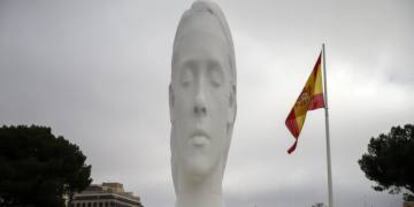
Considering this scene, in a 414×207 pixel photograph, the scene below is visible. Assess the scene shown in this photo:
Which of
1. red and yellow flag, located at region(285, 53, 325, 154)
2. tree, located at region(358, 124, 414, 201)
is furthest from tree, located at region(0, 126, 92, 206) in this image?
tree, located at region(358, 124, 414, 201)

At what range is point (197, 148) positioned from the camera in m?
6.86

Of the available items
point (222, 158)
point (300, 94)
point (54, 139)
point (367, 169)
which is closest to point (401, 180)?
point (367, 169)

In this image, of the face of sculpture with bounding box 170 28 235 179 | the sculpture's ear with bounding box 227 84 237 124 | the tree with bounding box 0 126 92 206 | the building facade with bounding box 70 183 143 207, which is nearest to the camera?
the face of sculpture with bounding box 170 28 235 179

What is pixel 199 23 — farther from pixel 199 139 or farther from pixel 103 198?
pixel 103 198

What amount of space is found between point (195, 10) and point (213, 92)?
1.48 m

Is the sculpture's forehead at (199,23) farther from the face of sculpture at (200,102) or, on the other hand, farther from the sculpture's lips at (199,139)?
the sculpture's lips at (199,139)

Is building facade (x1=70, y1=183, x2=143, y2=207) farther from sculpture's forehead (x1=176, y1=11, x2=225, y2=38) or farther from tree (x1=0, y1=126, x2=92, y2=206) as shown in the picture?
sculpture's forehead (x1=176, y1=11, x2=225, y2=38)

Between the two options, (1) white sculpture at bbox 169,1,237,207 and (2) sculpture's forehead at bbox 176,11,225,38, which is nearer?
(1) white sculpture at bbox 169,1,237,207

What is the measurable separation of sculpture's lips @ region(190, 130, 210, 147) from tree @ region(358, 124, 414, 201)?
25.0 metres

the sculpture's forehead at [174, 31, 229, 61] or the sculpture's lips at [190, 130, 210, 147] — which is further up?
the sculpture's forehead at [174, 31, 229, 61]

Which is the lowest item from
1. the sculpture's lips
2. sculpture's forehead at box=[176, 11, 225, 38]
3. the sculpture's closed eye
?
the sculpture's lips

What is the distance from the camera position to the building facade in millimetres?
79312

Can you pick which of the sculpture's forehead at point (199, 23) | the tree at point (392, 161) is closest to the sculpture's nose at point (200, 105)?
the sculpture's forehead at point (199, 23)

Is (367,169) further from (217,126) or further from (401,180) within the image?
(217,126)
